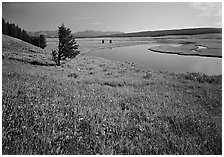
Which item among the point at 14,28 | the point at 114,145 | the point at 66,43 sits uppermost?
the point at 14,28

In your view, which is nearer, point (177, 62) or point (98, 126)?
point (98, 126)

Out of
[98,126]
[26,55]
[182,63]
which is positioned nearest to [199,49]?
[182,63]

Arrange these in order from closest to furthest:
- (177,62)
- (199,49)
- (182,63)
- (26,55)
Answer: (26,55), (182,63), (177,62), (199,49)

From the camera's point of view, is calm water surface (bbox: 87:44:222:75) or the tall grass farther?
calm water surface (bbox: 87:44:222:75)

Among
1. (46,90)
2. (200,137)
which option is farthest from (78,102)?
(200,137)

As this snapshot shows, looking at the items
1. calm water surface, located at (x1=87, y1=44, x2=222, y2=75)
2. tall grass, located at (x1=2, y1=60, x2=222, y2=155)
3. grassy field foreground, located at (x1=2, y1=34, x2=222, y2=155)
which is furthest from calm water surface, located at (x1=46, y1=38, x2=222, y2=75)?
tall grass, located at (x1=2, y1=60, x2=222, y2=155)

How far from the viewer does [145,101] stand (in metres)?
8.99

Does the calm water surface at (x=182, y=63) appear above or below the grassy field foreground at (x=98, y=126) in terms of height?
above

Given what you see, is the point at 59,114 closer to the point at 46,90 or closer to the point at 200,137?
Result: the point at 46,90

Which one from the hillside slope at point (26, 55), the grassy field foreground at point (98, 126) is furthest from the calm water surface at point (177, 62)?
the grassy field foreground at point (98, 126)

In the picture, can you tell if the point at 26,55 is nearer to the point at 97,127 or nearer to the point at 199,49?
the point at 97,127

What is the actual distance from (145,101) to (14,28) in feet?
222

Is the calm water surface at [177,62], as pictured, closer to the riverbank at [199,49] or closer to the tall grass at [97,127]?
the riverbank at [199,49]

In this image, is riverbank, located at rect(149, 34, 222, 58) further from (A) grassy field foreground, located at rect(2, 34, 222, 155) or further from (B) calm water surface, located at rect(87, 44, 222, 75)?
(A) grassy field foreground, located at rect(2, 34, 222, 155)
